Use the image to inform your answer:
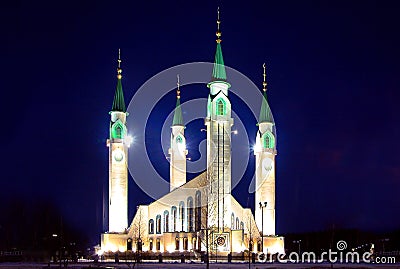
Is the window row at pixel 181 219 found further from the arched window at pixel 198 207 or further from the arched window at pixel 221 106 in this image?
the arched window at pixel 221 106

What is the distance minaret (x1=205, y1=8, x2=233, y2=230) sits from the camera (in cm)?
7812

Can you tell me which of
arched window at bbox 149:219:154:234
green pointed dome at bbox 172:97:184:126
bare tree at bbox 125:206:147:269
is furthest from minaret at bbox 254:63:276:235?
bare tree at bbox 125:206:147:269

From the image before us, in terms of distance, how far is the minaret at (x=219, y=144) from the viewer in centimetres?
7812

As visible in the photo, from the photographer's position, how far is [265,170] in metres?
87.4

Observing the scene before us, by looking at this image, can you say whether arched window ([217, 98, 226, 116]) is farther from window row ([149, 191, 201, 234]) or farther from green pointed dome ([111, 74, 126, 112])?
green pointed dome ([111, 74, 126, 112])

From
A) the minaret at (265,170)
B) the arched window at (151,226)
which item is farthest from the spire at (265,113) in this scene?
the arched window at (151,226)

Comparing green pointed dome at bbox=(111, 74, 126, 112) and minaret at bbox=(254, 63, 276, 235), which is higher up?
green pointed dome at bbox=(111, 74, 126, 112)

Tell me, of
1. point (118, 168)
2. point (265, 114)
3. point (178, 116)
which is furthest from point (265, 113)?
point (118, 168)

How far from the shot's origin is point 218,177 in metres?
78.6

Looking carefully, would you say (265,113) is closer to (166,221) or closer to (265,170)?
(265,170)

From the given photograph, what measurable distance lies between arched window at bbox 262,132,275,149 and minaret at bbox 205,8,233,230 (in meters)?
9.23

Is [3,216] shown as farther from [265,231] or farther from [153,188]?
[265,231]

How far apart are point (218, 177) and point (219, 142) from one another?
455cm

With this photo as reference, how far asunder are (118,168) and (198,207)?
1201 cm
